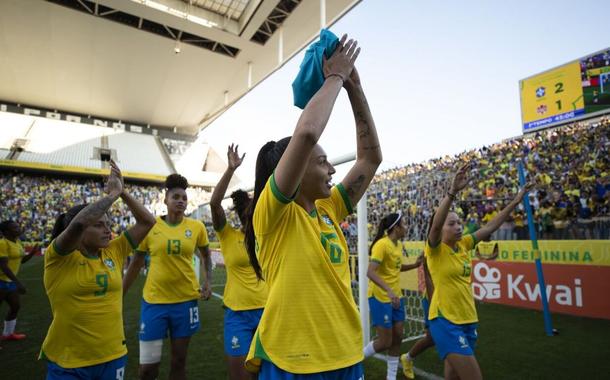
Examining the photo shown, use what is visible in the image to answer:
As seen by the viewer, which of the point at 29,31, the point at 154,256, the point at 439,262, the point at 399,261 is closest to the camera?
the point at 439,262

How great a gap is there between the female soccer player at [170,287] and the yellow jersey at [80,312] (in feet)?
3.04

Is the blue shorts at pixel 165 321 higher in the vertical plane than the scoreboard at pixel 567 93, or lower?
lower

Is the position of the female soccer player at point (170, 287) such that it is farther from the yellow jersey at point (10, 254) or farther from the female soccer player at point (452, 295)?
the yellow jersey at point (10, 254)

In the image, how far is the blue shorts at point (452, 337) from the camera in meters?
3.39

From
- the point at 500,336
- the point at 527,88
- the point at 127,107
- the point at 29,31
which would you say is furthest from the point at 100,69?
the point at 500,336

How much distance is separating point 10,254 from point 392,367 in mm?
6937

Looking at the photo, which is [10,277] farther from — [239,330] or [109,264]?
[239,330]

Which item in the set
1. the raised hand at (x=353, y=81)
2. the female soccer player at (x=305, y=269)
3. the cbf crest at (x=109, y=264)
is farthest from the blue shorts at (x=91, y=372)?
the raised hand at (x=353, y=81)

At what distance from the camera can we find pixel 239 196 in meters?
4.50

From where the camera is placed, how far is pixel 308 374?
1500 mm

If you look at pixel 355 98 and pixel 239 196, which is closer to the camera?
pixel 355 98

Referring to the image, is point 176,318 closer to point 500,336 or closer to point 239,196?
point 239,196

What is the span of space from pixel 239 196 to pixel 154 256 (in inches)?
46.1

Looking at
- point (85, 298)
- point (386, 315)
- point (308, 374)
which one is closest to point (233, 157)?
point (85, 298)
